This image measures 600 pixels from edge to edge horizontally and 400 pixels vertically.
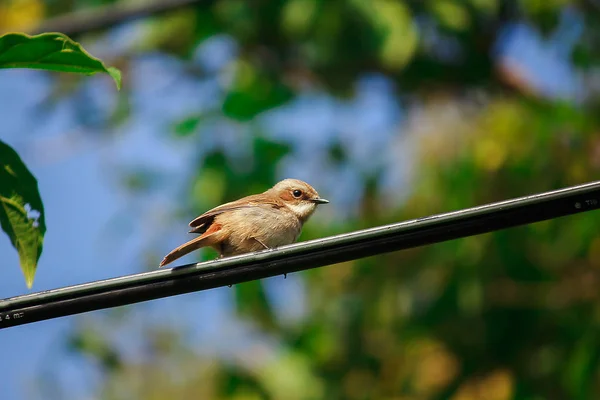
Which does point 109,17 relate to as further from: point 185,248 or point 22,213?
point 22,213

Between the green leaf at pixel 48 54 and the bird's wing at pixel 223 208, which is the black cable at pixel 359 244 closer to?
the green leaf at pixel 48 54

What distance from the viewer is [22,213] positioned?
11.1 feet

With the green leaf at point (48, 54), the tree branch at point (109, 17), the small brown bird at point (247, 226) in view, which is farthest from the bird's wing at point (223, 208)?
the tree branch at point (109, 17)

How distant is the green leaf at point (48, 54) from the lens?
10.3ft

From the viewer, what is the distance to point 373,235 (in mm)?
3471

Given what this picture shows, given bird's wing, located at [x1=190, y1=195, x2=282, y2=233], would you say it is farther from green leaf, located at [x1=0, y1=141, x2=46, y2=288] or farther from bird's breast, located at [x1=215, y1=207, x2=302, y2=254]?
green leaf, located at [x1=0, y1=141, x2=46, y2=288]

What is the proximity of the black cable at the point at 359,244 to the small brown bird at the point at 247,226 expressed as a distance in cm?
133

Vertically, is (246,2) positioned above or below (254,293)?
above

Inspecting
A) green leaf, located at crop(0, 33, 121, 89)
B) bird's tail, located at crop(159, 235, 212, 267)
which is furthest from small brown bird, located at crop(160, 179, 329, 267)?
Answer: green leaf, located at crop(0, 33, 121, 89)

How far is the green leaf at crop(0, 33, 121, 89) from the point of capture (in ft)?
10.3

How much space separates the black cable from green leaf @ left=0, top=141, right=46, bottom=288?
0.27 meters

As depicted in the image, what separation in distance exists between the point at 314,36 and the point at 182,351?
4202 millimetres

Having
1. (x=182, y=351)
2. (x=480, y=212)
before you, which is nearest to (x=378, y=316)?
(x=182, y=351)

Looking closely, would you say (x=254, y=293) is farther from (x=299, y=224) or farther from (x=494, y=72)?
(x=494, y=72)
